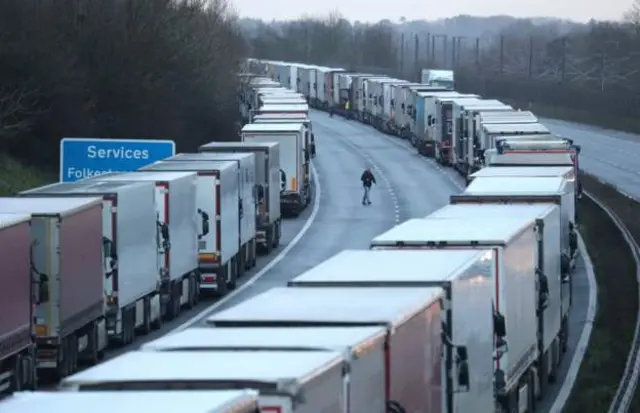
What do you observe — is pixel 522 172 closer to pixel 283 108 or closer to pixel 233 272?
pixel 233 272

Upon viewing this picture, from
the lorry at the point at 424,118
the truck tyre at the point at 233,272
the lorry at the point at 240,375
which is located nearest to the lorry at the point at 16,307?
the lorry at the point at 240,375

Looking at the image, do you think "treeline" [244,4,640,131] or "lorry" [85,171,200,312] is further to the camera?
"treeline" [244,4,640,131]

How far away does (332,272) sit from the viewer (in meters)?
13.5

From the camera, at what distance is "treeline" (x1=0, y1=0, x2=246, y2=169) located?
160 ft

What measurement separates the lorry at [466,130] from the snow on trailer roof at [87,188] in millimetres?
30281

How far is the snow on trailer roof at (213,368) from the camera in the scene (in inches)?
332

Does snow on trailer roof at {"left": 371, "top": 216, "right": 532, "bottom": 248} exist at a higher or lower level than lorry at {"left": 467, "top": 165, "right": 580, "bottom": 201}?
higher

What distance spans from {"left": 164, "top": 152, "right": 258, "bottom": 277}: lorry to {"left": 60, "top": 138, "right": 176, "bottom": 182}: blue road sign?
0.67 meters

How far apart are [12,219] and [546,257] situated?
6.99 metres

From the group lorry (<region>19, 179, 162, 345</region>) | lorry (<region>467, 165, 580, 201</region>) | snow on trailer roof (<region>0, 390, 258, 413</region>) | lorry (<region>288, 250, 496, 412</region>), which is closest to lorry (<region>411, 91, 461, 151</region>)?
lorry (<region>467, 165, 580, 201</region>)

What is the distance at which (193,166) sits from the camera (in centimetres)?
3284

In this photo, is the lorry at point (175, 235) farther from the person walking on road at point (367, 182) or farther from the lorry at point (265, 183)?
the person walking on road at point (367, 182)

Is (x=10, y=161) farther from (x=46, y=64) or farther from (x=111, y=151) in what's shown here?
(x=111, y=151)

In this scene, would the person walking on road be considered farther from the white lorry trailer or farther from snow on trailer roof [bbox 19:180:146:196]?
snow on trailer roof [bbox 19:180:146:196]
